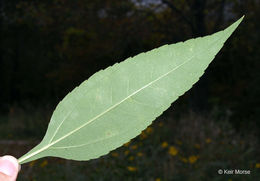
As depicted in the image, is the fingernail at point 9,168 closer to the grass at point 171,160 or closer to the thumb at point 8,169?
the thumb at point 8,169

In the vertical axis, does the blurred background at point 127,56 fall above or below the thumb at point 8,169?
above

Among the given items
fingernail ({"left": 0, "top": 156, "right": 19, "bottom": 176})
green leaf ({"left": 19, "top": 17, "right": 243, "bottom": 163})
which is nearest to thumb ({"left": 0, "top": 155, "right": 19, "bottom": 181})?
fingernail ({"left": 0, "top": 156, "right": 19, "bottom": 176})

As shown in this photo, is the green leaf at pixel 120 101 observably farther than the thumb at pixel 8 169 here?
No

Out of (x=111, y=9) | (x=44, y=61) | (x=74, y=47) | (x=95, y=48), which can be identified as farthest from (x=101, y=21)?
(x=44, y=61)

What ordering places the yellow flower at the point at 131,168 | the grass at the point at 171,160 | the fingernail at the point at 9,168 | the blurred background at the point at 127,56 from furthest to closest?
the blurred background at the point at 127,56 < the grass at the point at 171,160 < the yellow flower at the point at 131,168 < the fingernail at the point at 9,168

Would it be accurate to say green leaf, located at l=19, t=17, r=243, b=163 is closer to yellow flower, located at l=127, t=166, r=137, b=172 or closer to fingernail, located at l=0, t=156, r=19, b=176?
fingernail, located at l=0, t=156, r=19, b=176

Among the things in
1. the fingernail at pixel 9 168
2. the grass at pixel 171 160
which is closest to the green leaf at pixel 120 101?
the fingernail at pixel 9 168
